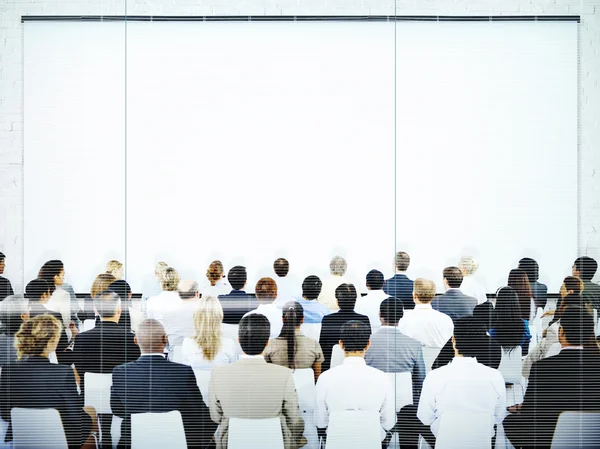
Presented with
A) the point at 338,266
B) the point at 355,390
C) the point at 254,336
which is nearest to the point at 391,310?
the point at 338,266

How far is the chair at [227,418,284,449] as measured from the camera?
3.16 m

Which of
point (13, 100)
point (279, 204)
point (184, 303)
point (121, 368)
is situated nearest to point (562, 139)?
point (279, 204)

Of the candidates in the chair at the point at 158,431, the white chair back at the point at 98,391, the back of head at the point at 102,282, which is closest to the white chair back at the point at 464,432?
the chair at the point at 158,431

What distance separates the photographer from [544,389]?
11.4ft

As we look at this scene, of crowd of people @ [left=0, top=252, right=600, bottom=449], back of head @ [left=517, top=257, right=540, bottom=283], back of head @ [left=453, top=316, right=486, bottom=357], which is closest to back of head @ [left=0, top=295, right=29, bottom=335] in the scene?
crowd of people @ [left=0, top=252, right=600, bottom=449]

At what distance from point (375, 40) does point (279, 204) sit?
1012mm

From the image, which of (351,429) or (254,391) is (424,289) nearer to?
(351,429)

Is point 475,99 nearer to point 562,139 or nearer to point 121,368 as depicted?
point 562,139

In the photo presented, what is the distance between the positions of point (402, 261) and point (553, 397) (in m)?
1.07

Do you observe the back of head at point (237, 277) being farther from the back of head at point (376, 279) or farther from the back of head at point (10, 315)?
the back of head at point (10, 315)

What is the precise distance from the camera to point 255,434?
125 inches

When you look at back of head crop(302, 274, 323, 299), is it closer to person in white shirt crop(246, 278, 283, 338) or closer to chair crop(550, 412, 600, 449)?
person in white shirt crop(246, 278, 283, 338)

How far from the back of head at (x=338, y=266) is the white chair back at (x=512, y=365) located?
94 cm

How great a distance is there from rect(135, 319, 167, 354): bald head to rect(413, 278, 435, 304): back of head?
4.39 ft
